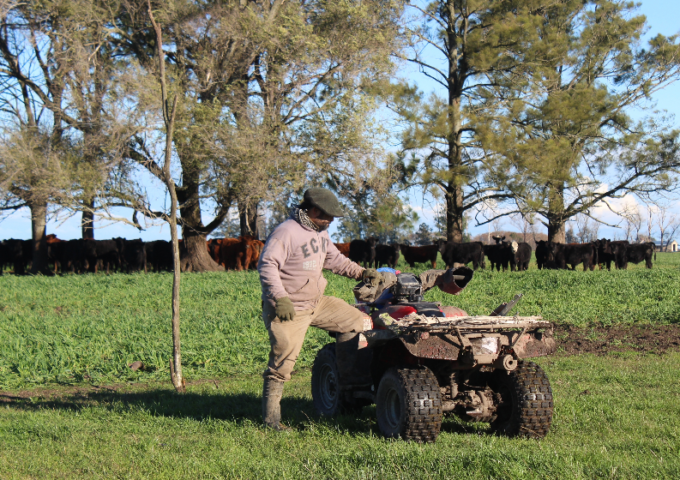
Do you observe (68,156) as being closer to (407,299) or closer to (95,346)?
(95,346)

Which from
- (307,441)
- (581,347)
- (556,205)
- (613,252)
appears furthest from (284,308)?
(613,252)

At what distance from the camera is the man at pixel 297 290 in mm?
5576

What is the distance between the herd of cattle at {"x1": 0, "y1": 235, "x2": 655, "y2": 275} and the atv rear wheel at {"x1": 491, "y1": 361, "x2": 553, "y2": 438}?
2297cm

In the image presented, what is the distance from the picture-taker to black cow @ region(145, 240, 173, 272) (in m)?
31.6

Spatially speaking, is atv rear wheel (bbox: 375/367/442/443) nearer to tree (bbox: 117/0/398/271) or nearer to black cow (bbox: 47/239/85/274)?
tree (bbox: 117/0/398/271)

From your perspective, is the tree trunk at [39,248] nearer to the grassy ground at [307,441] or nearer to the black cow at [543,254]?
the black cow at [543,254]

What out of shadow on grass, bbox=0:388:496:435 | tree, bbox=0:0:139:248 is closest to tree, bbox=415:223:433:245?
tree, bbox=0:0:139:248

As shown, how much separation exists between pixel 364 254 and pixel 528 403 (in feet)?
92.2

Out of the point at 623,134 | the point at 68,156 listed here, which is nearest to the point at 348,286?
the point at 68,156

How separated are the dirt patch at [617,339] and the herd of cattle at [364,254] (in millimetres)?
15074

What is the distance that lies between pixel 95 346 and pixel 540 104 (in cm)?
2300

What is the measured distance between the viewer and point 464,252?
28.6m

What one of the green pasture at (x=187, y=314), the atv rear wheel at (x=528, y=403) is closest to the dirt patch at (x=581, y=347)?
the green pasture at (x=187, y=314)

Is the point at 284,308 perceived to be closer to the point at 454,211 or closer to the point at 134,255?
the point at 454,211
